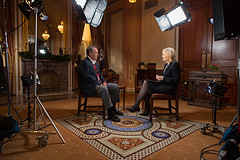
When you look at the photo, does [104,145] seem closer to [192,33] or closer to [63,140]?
[63,140]

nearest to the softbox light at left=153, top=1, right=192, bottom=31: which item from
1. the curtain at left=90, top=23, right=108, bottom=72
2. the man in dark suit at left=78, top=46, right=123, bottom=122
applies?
the man in dark suit at left=78, top=46, right=123, bottom=122

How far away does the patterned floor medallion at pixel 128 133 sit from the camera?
169cm

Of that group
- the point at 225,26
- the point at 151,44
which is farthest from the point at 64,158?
the point at 151,44

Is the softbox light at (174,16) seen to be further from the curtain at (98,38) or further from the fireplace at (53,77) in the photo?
the fireplace at (53,77)

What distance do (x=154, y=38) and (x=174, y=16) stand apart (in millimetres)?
3017

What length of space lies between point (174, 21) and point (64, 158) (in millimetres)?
2713

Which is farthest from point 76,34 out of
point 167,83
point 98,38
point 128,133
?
point 128,133

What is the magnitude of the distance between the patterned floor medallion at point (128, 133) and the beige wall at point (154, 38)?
129 inches

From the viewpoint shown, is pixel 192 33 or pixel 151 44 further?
pixel 151 44

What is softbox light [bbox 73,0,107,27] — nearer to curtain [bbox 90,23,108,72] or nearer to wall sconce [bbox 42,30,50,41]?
wall sconce [bbox 42,30,50,41]

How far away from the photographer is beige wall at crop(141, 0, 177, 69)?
5.31 meters

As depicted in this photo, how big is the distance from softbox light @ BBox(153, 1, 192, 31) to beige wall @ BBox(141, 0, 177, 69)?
236cm

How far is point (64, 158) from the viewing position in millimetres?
1515

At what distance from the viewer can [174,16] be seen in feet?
9.19
